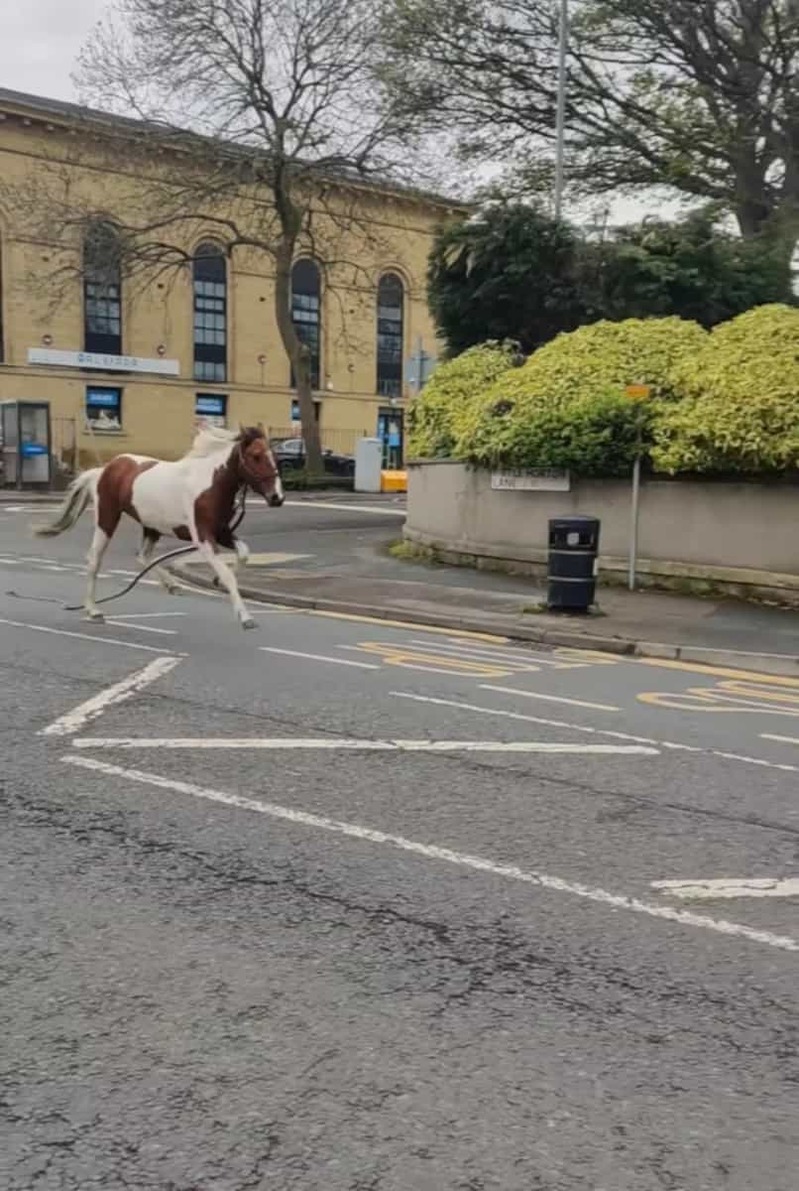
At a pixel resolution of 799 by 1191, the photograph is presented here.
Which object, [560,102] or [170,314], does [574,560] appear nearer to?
[560,102]

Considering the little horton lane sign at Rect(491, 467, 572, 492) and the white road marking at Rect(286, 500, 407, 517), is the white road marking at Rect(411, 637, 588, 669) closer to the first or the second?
the little horton lane sign at Rect(491, 467, 572, 492)

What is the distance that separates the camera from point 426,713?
822 cm

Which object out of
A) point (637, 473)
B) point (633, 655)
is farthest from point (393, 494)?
point (633, 655)

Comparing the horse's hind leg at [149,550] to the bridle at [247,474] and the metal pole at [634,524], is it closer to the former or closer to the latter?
the bridle at [247,474]

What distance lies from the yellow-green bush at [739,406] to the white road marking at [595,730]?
8.13 metres

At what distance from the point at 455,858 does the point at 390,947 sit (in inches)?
39.9

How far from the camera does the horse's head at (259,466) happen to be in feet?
36.0

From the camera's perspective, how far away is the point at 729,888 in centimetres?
490

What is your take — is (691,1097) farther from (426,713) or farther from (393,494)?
(393,494)

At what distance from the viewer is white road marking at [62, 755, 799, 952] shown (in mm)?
4473

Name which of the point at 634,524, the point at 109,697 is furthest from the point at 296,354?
the point at 109,697

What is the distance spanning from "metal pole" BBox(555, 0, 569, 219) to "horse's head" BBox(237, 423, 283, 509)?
1512 centimetres

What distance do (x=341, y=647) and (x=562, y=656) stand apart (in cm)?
224

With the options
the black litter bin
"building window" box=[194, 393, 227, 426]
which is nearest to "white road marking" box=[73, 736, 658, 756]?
the black litter bin
